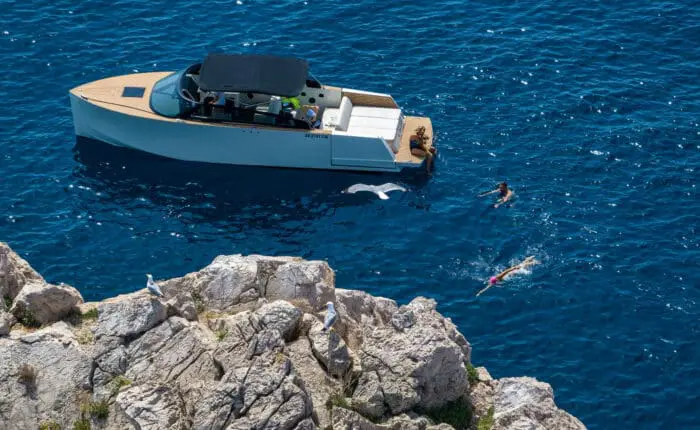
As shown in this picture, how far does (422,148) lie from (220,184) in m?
8.12

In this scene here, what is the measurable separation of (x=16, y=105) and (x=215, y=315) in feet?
76.4

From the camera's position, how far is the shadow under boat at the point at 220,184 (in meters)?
42.2

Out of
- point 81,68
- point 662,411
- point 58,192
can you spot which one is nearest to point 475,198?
point 662,411

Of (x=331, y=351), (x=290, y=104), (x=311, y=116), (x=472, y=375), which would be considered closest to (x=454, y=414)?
(x=472, y=375)

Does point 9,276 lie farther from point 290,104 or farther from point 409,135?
point 409,135

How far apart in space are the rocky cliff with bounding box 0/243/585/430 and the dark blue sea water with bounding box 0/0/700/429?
309 inches

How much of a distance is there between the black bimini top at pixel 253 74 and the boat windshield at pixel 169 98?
1423 millimetres

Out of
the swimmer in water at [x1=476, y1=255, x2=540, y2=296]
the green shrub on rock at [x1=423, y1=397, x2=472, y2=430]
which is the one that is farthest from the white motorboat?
the green shrub on rock at [x1=423, y1=397, x2=472, y2=430]

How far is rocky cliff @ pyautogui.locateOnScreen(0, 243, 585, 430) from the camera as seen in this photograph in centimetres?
2478

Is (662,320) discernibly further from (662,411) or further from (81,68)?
(81,68)

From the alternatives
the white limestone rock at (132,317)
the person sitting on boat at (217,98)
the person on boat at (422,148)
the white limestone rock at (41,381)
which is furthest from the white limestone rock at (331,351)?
the person sitting on boat at (217,98)

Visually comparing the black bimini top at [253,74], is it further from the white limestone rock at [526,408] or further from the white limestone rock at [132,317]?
the white limestone rock at [526,408]

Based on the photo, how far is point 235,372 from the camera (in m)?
24.9

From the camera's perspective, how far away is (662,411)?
3316cm
